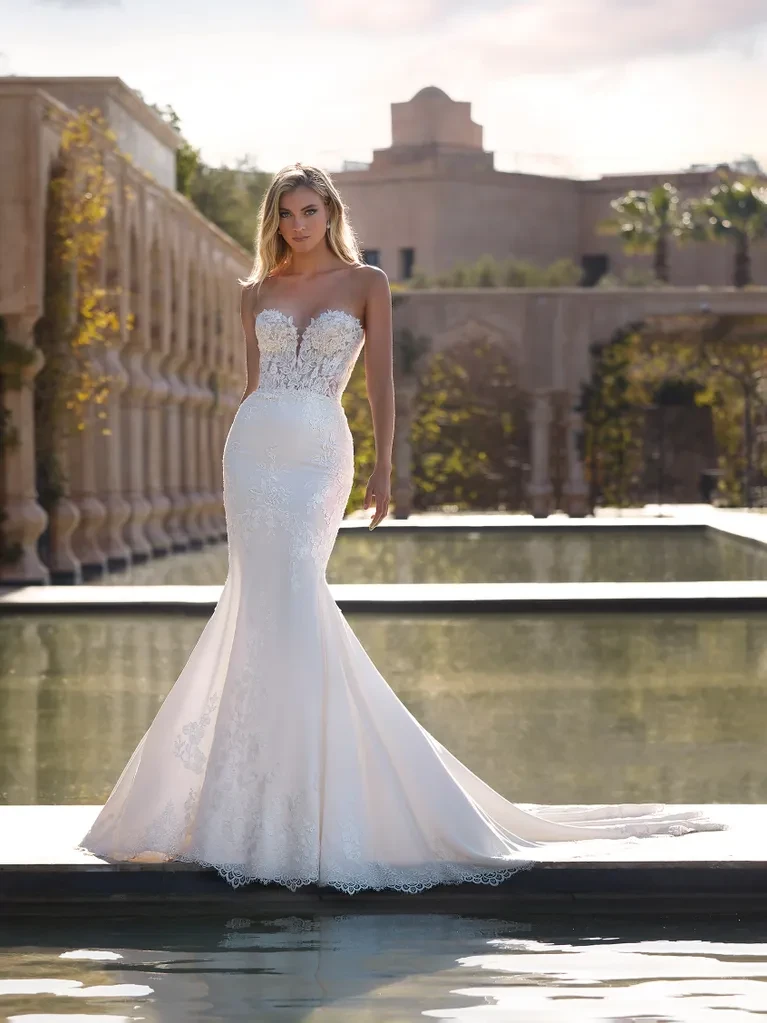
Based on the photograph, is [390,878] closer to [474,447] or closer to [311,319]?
[311,319]

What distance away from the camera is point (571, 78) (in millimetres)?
46281

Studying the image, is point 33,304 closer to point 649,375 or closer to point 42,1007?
point 42,1007

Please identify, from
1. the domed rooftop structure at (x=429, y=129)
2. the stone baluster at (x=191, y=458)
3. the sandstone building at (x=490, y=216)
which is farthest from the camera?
the domed rooftop structure at (x=429, y=129)

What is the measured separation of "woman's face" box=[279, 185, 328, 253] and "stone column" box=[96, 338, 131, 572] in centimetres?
1180

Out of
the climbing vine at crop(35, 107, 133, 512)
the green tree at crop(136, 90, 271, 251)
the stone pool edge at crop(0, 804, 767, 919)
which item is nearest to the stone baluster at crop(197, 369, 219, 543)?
the climbing vine at crop(35, 107, 133, 512)

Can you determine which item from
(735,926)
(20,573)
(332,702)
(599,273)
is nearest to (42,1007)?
(332,702)

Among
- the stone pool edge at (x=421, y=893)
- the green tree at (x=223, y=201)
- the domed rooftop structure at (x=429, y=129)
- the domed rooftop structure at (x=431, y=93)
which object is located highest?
the domed rooftop structure at (x=431, y=93)

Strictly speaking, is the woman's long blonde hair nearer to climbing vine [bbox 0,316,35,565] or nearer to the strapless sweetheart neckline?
the strapless sweetheart neckline

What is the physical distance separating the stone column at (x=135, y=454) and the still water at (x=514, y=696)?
251 inches

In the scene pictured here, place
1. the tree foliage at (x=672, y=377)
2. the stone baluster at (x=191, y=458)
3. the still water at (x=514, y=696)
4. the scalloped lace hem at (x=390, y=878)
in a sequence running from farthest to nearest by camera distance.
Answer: the tree foliage at (x=672, y=377) → the stone baluster at (x=191, y=458) → the still water at (x=514, y=696) → the scalloped lace hem at (x=390, y=878)

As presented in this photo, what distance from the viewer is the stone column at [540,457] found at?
28.3 metres

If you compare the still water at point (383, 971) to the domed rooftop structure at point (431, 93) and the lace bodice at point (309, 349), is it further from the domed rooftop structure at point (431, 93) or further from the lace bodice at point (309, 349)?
the domed rooftop structure at point (431, 93)

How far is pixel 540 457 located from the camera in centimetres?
2845

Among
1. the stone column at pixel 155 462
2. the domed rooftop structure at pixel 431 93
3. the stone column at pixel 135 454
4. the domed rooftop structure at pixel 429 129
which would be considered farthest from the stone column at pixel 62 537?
the domed rooftop structure at pixel 431 93
